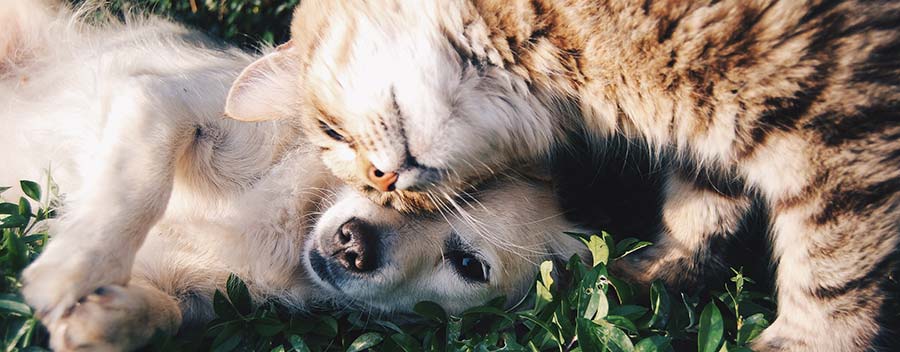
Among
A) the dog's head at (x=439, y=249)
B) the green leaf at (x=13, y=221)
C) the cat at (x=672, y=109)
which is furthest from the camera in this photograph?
the dog's head at (x=439, y=249)

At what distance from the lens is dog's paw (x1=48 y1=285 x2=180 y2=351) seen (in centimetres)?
231

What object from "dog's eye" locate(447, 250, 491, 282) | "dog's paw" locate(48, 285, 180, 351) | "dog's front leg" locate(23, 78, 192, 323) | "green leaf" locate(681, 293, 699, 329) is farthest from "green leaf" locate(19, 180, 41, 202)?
"green leaf" locate(681, 293, 699, 329)

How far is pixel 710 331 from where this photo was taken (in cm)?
235

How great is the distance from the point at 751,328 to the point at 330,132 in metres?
1.51

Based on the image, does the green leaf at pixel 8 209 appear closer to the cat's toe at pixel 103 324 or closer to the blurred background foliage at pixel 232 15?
the cat's toe at pixel 103 324

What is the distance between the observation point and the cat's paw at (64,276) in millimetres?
2316

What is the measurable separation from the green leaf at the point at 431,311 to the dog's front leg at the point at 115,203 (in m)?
0.93

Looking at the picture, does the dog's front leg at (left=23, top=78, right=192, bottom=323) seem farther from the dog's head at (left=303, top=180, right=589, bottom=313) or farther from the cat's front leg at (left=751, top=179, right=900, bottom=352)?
the cat's front leg at (left=751, top=179, right=900, bottom=352)

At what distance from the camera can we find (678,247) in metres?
2.89

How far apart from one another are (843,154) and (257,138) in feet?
6.81

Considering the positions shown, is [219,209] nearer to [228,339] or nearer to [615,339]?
[228,339]

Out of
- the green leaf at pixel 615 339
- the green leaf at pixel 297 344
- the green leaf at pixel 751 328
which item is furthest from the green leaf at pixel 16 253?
the green leaf at pixel 751 328

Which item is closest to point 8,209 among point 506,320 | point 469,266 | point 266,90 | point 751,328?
point 266,90

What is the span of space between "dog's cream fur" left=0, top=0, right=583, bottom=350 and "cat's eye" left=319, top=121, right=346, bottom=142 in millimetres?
274
